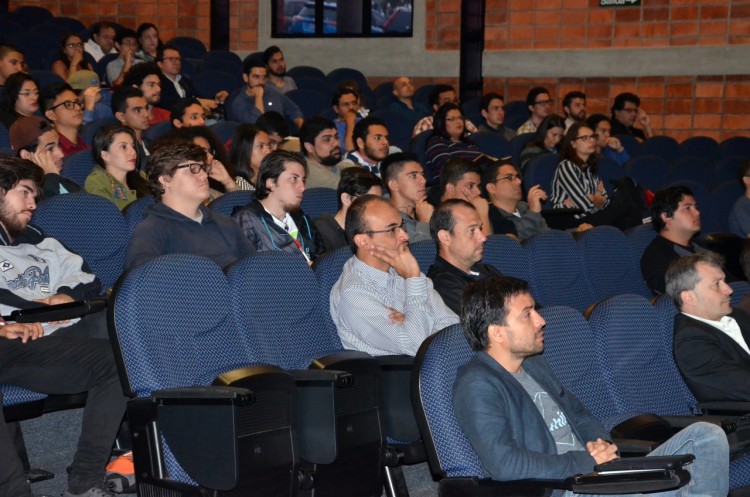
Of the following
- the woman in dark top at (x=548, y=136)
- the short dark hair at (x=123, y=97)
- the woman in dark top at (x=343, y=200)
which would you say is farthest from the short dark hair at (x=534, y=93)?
the woman in dark top at (x=343, y=200)

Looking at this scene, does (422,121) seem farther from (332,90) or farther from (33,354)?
(33,354)

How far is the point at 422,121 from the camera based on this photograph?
6.73 metres

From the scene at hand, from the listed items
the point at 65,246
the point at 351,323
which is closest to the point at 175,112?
the point at 65,246

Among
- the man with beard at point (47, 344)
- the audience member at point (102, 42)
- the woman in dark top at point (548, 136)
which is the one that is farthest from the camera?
the audience member at point (102, 42)

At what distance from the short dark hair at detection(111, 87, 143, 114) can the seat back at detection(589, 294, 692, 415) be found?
2910 millimetres

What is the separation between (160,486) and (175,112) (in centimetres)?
338

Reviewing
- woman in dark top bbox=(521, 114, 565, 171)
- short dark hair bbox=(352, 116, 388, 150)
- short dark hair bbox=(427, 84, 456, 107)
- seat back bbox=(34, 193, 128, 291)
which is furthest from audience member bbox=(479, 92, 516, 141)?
seat back bbox=(34, 193, 128, 291)

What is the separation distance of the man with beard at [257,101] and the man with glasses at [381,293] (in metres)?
3.44

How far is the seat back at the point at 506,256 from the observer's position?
12.3ft

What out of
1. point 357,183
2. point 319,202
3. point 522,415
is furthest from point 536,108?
point 522,415

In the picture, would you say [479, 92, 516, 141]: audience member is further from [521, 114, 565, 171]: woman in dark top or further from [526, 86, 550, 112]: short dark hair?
[521, 114, 565, 171]: woman in dark top

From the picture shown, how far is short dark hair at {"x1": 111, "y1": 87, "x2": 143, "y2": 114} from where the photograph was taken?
502 centimetres

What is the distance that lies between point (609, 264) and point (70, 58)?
4333 mm

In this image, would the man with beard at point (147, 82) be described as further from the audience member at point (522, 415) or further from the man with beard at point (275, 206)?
the audience member at point (522, 415)
